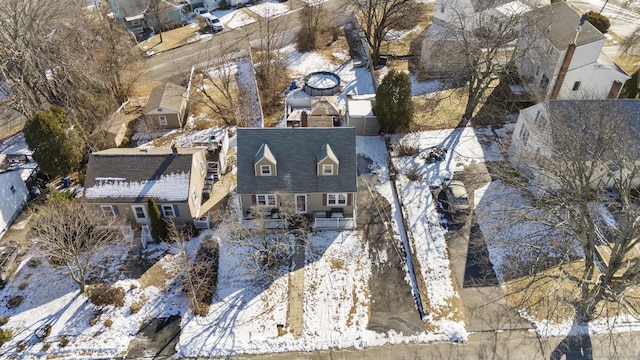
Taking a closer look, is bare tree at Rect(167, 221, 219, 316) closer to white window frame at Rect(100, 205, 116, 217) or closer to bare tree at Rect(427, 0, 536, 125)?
white window frame at Rect(100, 205, 116, 217)

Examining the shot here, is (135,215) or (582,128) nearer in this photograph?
(582,128)

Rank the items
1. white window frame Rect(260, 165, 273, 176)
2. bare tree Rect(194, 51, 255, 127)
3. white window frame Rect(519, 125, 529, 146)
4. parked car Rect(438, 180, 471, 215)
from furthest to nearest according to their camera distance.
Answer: bare tree Rect(194, 51, 255, 127), white window frame Rect(519, 125, 529, 146), parked car Rect(438, 180, 471, 215), white window frame Rect(260, 165, 273, 176)

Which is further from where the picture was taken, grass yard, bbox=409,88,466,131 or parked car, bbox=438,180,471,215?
grass yard, bbox=409,88,466,131

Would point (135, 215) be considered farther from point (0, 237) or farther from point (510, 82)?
point (510, 82)

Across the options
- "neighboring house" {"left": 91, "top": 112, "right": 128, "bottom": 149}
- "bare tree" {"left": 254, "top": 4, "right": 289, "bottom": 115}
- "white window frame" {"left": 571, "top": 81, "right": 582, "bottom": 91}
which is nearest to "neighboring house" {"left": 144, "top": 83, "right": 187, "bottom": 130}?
"neighboring house" {"left": 91, "top": 112, "right": 128, "bottom": 149}

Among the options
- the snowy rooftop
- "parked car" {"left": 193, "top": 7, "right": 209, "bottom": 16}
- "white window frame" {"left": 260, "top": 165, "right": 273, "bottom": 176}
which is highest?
"white window frame" {"left": 260, "top": 165, "right": 273, "bottom": 176}

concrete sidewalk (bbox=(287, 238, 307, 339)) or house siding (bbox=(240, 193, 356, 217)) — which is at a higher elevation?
house siding (bbox=(240, 193, 356, 217))

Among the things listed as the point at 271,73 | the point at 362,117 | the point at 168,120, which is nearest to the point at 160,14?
the point at 271,73

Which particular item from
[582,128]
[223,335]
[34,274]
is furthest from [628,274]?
[34,274]
